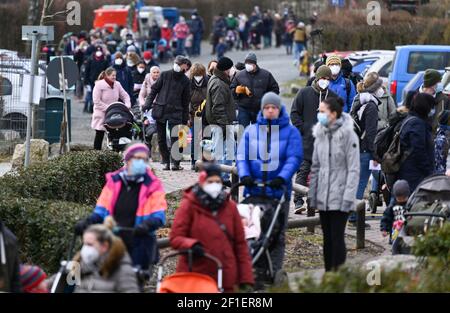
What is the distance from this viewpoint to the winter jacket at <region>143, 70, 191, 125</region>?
71.1 ft

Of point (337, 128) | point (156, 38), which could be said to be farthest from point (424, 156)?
point (156, 38)

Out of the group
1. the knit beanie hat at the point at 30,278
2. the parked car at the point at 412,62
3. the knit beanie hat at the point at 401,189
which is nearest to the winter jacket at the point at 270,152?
the knit beanie hat at the point at 401,189

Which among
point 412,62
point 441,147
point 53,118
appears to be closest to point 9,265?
point 441,147

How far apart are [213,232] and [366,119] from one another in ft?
20.6

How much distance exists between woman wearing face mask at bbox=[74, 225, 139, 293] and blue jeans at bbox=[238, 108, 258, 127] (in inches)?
415

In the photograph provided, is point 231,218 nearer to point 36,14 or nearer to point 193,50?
point 36,14

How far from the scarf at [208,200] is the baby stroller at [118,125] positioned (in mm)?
10466

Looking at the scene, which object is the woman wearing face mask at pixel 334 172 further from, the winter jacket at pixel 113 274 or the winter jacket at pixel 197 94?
the winter jacket at pixel 197 94

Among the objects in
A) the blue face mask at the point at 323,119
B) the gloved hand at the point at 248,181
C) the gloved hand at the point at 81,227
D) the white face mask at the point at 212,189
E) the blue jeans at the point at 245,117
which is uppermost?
the blue face mask at the point at 323,119

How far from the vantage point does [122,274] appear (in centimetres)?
1015

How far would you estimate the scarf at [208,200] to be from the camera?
36.5 ft

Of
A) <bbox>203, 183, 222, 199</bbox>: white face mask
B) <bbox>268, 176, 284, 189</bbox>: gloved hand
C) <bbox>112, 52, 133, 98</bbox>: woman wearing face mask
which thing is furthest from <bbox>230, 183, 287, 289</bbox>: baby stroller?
<bbox>112, 52, 133, 98</bbox>: woman wearing face mask

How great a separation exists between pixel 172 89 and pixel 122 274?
458 inches
